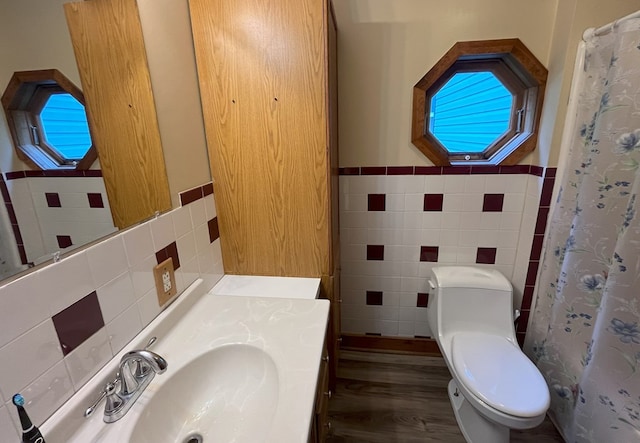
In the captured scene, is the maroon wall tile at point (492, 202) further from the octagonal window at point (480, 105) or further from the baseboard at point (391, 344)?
the baseboard at point (391, 344)

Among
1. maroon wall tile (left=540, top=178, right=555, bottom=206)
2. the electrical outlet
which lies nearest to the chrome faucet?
the electrical outlet

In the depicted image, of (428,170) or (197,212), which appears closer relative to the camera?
(197,212)

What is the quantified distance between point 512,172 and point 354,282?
1.05 meters

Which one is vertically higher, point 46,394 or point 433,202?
point 433,202

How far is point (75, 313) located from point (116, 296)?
117 millimetres

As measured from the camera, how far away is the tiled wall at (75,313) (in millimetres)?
569

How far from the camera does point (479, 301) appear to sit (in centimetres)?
157

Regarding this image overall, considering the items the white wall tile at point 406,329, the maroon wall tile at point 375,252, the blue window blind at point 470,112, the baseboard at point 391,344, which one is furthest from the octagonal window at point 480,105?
the baseboard at point 391,344

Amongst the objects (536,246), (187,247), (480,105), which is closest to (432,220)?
(536,246)

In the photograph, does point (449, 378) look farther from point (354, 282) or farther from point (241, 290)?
point (241, 290)

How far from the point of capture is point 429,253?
5.74 feet

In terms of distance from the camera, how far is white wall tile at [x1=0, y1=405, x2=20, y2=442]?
0.54 metres

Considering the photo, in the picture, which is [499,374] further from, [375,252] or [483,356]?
[375,252]

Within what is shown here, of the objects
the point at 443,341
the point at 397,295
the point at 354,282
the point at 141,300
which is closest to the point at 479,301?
the point at 443,341
